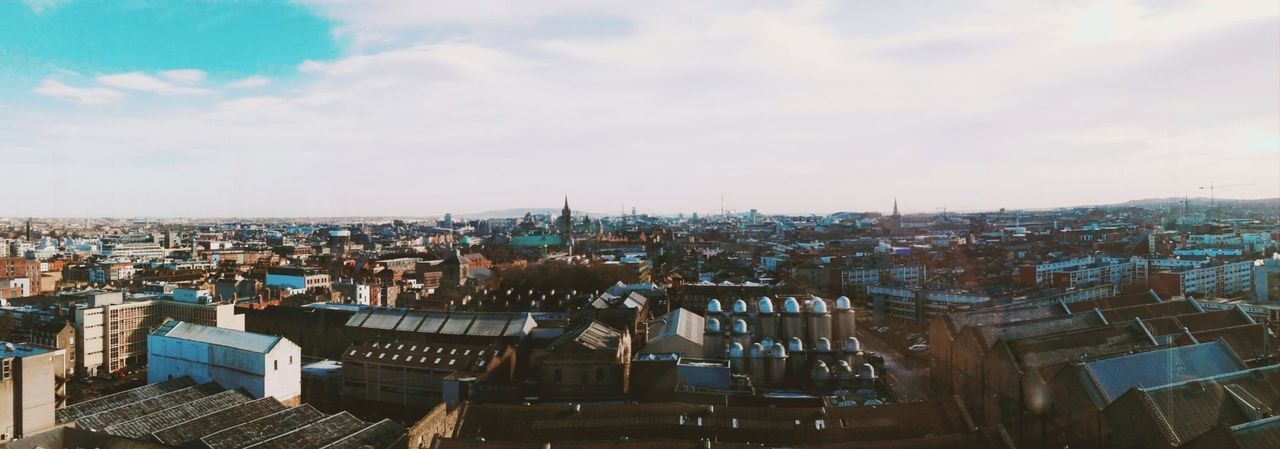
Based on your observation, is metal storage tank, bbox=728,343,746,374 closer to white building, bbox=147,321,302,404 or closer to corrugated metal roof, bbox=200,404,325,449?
corrugated metal roof, bbox=200,404,325,449

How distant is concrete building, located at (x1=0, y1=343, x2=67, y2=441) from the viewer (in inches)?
854

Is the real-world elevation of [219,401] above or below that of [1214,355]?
below

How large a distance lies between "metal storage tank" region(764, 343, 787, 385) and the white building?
17.7m

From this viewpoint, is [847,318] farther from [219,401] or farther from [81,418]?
[81,418]

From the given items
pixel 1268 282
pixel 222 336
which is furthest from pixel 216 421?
pixel 1268 282

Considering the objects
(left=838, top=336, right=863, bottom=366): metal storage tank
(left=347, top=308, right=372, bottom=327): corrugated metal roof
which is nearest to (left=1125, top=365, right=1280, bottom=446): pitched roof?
(left=838, top=336, right=863, bottom=366): metal storage tank

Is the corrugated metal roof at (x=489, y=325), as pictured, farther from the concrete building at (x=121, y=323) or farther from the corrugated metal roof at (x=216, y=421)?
the concrete building at (x=121, y=323)

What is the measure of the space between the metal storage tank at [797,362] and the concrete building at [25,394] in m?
23.9

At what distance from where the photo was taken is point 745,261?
291ft

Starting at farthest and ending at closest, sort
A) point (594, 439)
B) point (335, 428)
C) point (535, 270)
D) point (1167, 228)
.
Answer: point (1167, 228), point (535, 270), point (335, 428), point (594, 439)

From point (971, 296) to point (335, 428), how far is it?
38.8 m

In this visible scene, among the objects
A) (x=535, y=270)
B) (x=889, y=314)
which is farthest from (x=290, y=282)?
(x=889, y=314)

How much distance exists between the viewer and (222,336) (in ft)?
104

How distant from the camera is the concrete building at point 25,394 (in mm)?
21688
